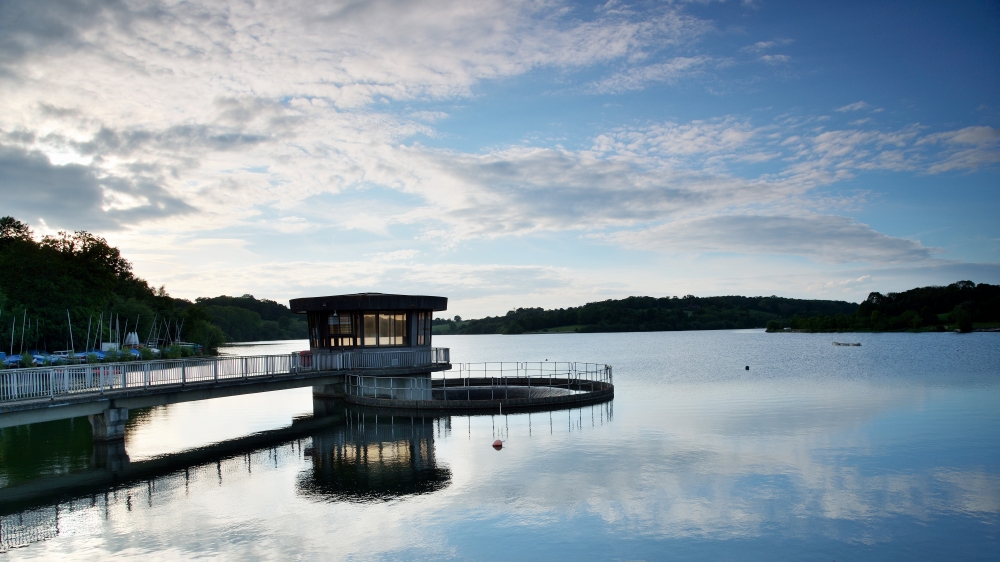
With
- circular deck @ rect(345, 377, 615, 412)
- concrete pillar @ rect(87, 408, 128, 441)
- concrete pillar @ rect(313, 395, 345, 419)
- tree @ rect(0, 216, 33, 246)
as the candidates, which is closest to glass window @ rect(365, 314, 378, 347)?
circular deck @ rect(345, 377, 615, 412)

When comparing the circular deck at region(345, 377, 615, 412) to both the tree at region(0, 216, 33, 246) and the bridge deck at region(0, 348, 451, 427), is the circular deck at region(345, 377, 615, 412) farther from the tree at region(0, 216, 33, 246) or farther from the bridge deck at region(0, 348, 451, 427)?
the tree at region(0, 216, 33, 246)

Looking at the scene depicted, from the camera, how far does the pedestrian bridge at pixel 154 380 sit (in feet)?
68.4

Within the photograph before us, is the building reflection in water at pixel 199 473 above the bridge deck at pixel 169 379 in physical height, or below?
below

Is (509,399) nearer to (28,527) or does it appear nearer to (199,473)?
(199,473)

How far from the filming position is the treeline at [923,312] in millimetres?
157000

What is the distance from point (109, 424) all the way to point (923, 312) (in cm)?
19011

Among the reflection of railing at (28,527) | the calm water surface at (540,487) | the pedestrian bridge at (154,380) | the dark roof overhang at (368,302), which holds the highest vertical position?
the dark roof overhang at (368,302)

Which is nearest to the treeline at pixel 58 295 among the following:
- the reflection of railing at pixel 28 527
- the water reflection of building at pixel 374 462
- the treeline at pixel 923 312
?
the water reflection of building at pixel 374 462

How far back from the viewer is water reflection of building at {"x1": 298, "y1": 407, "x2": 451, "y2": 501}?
707 inches

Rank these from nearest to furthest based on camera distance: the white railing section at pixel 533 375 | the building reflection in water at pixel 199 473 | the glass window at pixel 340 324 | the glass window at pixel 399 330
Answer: the building reflection in water at pixel 199 473 → the glass window at pixel 340 324 → the glass window at pixel 399 330 → the white railing section at pixel 533 375

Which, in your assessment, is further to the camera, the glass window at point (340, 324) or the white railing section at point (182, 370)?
the glass window at point (340, 324)

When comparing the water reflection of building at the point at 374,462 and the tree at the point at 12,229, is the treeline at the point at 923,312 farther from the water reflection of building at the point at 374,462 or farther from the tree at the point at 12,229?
the tree at the point at 12,229

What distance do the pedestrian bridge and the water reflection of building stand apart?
15.1 ft

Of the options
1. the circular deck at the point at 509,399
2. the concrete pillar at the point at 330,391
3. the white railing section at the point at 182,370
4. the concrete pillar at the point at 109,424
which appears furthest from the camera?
the concrete pillar at the point at 330,391
